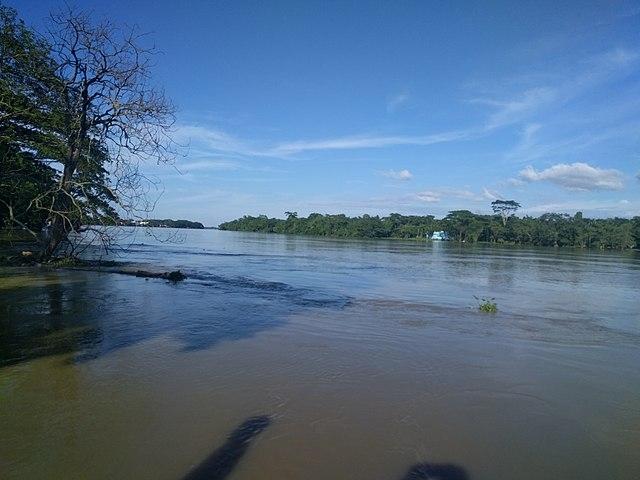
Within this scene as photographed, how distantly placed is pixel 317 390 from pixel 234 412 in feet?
4.48

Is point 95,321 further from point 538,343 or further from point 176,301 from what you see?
point 538,343

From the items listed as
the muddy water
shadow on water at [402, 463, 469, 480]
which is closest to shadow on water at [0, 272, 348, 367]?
the muddy water

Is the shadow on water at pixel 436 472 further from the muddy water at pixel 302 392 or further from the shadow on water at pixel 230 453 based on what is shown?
the shadow on water at pixel 230 453

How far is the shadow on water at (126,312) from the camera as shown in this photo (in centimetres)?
752

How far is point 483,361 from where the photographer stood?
7.88 m

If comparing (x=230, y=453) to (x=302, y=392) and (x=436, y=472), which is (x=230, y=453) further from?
(x=436, y=472)

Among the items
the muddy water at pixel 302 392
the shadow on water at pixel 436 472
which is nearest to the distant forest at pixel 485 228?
the muddy water at pixel 302 392

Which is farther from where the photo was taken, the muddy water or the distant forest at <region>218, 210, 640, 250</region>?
the distant forest at <region>218, 210, 640, 250</region>

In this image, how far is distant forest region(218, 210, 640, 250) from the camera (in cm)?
10194

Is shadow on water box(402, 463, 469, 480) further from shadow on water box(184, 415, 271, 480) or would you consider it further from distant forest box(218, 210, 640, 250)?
distant forest box(218, 210, 640, 250)

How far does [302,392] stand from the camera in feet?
19.3

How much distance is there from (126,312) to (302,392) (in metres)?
6.32

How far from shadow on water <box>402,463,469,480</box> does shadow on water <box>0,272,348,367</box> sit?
4.79m

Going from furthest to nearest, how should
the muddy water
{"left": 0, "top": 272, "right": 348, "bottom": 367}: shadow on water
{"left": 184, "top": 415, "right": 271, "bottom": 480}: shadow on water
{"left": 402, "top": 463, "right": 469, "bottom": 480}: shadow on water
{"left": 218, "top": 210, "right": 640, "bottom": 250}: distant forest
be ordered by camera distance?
{"left": 218, "top": 210, "right": 640, "bottom": 250}: distant forest
{"left": 0, "top": 272, "right": 348, "bottom": 367}: shadow on water
the muddy water
{"left": 402, "top": 463, "right": 469, "bottom": 480}: shadow on water
{"left": 184, "top": 415, "right": 271, "bottom": 480}: shadow on water
